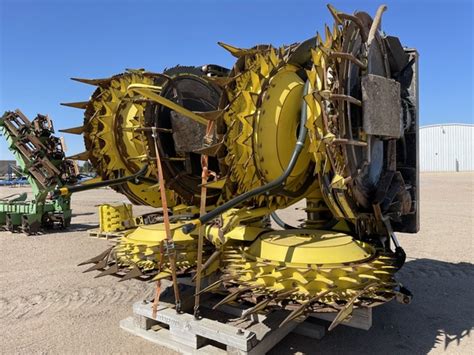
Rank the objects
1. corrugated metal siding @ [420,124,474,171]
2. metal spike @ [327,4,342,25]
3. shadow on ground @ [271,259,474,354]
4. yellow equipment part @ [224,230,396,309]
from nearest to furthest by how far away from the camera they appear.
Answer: metal spike @ [327,4,342,25]
yellow equipment part @ [224,230,396,309]
shadow on ground @ [271,259,474,354]
corrugated metal siding @ [420,124,474,171]

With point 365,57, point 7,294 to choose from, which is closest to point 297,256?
point 365,57

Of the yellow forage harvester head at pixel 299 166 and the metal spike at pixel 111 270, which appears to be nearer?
the yellow forage harvester head at pixel 299 166

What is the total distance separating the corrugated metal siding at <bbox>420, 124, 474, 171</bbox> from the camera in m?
32.2

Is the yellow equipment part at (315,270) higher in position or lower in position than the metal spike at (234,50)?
lower

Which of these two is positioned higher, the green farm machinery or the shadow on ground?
the green farm machinery

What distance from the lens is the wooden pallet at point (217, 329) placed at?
2.91 metres

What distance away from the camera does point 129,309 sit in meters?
4.25

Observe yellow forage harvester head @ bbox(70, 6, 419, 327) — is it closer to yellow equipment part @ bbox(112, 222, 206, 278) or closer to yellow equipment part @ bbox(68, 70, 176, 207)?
yellow equipment part @ bbox(112, 222, 206, 278)

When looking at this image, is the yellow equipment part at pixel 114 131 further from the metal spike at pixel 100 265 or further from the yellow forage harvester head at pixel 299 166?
the metal spike at pixel 100 265

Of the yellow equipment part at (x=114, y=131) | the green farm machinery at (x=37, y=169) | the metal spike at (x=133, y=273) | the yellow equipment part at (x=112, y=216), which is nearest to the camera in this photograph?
the metal spike at (x=133, y=273)

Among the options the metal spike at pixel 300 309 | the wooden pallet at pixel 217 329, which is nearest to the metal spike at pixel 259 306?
the metal spike at pixel 300 309

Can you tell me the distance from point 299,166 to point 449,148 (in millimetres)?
34249

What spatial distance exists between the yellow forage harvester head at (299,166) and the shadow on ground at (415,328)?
2.42ft

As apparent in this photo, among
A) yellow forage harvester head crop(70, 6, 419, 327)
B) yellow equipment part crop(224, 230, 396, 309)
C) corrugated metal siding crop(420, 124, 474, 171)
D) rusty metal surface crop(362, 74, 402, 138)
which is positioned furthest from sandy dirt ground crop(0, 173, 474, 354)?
corrugated metal siding crop(420, 124, 474, 171)
